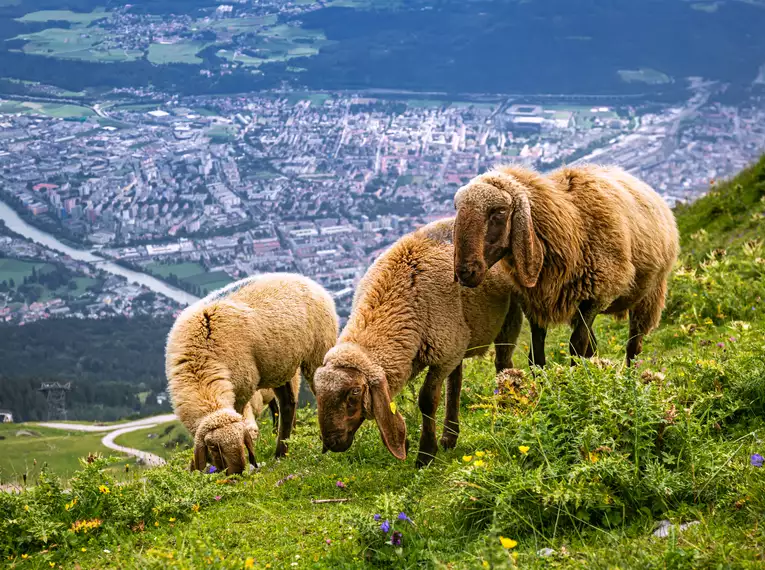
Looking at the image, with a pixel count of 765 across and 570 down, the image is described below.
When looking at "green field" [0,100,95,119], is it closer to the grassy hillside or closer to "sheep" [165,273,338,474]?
"sheep" [165,273,338,474]

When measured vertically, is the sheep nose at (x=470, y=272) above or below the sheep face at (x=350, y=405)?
above

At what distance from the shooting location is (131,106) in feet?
354

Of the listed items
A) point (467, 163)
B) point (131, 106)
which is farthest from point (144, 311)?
point (131, 106)

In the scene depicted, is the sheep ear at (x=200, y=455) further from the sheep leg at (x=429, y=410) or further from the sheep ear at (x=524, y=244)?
the sheep ear at (x=524, y=244)

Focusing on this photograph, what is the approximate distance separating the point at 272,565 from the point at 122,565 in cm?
114

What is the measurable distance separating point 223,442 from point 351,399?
2.17 metres

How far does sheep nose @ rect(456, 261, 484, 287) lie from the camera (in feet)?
22.8

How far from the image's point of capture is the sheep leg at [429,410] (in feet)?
25.5

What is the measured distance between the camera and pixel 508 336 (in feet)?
28.3

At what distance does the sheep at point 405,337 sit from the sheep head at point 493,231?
0.61 meters

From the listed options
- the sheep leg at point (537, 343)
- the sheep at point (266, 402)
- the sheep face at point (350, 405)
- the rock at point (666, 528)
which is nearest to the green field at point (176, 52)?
the sheep at point (266, 402)

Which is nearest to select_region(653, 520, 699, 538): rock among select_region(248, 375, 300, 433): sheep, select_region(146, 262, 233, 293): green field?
select_region(248, 375, 300, 433): sheep

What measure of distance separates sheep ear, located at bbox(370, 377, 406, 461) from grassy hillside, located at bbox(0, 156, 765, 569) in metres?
0.43

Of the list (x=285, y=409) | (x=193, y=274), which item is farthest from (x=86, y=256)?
(x=285, y=409)
